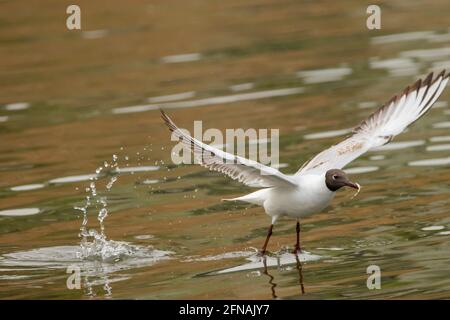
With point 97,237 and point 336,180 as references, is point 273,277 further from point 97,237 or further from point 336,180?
point 97,237

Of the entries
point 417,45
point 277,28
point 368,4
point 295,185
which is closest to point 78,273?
point 295,185

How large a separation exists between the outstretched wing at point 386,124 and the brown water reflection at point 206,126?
733 millimetres

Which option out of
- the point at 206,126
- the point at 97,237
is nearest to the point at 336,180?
the point at 97,237

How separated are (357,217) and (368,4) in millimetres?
14444

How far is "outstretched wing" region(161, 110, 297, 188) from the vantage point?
1036cm

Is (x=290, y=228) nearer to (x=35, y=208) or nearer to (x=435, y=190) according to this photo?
(x=435, y=190)

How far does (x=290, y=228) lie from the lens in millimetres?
12703

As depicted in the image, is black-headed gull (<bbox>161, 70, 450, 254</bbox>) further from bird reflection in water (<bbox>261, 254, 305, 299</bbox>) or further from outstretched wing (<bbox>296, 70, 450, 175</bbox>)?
bird reflection in water (<bbox>261, 254, 305, 299</bbox>)

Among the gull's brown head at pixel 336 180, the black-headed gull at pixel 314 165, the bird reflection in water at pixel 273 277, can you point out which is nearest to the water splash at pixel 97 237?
the black-headed gull at pixel 314 165

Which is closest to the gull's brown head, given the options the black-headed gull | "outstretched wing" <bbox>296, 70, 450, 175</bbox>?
the black-headed gull

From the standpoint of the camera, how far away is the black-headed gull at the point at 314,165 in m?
10.6

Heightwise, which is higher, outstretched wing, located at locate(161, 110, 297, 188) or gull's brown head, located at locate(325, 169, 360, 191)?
outstretched wing, located at locate(161, 110, 297, 188)

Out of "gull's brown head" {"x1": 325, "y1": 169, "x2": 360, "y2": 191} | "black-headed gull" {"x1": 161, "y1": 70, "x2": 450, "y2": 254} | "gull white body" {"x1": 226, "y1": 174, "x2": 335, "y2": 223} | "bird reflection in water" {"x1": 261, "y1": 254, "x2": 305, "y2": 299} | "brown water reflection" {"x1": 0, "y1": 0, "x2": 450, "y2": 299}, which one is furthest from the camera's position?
"gull white body" {"x1": 226, "y1": 174, "x2": 335, "y2": 223}

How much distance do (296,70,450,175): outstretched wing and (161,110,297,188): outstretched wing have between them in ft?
2.93
